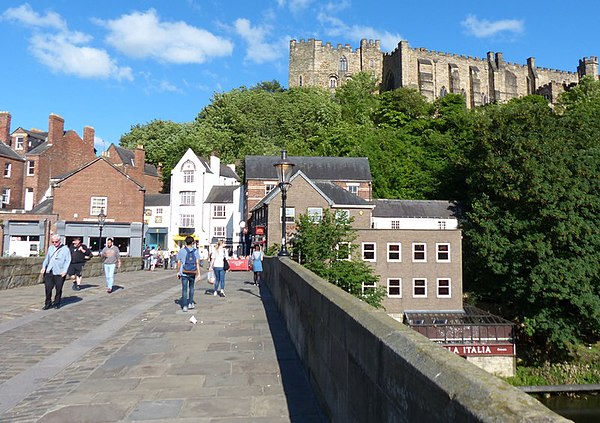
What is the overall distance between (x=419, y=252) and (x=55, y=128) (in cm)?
4050

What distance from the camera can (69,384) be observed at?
5527mm

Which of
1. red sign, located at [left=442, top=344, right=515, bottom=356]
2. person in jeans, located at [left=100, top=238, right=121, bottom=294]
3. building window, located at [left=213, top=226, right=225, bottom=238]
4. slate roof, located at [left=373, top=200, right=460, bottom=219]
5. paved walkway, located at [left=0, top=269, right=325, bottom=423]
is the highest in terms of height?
slate roof, located at [left=373, top=200, right=460, bottom=219]

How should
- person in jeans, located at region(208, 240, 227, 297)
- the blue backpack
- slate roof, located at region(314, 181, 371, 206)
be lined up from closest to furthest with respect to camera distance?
1. the blue backpack
2. person in jeans, located at region(208, 240, 227, 297)
3. slate roof, located at region(314, 181, 371, 206)

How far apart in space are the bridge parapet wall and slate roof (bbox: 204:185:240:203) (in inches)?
2015

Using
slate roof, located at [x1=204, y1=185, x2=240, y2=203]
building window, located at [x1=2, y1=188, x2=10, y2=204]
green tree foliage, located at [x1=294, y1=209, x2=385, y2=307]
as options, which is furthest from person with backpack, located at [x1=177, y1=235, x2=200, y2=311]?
building window, located at [x1=2, y1=188, x2=10, y2=204]

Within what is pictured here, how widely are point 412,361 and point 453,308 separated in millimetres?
38541

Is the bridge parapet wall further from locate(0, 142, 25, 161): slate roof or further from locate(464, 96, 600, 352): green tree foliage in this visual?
locate(0, 142, 25, 161): slate roof

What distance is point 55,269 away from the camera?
11.1 metres

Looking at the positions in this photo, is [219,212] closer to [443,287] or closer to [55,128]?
[55,128]

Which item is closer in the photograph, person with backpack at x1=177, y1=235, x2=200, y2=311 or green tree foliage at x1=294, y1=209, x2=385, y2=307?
person with backpack at x1=177, y1=235, x2=200, y2=311

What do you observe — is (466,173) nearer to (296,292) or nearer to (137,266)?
(137,266)

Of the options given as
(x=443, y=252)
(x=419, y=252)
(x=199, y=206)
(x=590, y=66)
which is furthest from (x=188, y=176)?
(x=590, y=66)

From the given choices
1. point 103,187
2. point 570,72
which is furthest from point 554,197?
point 570,72

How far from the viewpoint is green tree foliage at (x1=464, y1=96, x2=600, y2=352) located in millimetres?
32375
